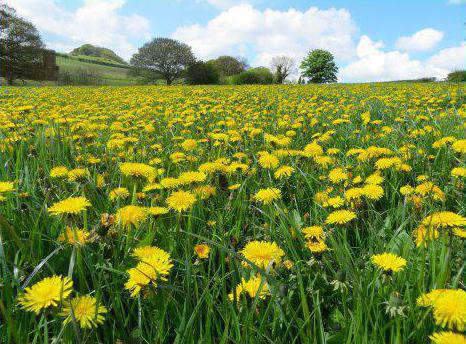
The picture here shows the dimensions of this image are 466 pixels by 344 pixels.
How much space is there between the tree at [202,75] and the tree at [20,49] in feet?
53.9

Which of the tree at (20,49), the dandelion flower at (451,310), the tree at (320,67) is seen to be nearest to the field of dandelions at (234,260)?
the dandelion flower at (451,310)

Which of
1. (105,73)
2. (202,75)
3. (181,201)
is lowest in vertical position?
(181,201)

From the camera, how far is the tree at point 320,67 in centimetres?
5640

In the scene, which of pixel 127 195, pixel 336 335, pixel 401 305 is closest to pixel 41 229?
pixel 127 195

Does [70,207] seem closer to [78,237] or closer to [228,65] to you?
[78,237]

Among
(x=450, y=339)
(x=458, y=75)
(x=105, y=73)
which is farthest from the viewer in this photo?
(x=105, y=73)

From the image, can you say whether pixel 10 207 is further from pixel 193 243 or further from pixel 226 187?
pixel 226 187

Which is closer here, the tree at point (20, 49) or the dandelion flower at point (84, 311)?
the dandelion flower at point (84, 311)

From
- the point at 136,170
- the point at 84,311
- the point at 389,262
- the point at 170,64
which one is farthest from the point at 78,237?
the point at 170,64

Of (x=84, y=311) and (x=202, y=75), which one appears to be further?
(x=202, y=75)

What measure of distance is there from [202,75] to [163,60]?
9.69 metres

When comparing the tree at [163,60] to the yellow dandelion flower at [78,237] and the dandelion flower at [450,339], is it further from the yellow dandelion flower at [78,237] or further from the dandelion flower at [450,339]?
the dandelion flower at [450,339]

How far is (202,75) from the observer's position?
4369cm

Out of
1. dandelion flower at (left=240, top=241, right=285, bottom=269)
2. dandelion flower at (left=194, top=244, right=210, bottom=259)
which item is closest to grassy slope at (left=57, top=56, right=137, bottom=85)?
dandelion flower at (left=194, top=244, right=210, bottom=259)
